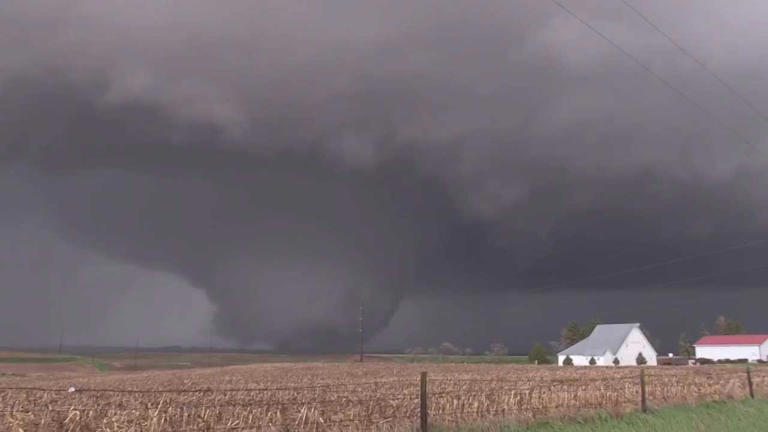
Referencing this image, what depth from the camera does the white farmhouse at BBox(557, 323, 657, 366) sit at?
474ft

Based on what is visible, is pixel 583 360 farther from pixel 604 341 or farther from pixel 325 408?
pixel 325 408

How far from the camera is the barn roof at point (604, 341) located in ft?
480

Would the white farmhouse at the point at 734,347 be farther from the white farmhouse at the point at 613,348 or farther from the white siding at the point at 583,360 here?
the white siding at the point at 583,360

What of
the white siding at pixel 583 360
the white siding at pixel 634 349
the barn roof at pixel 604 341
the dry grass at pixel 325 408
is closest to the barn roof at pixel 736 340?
the white siding at pixel 634 349

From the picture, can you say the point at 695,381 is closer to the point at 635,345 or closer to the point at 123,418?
the point at 123,418

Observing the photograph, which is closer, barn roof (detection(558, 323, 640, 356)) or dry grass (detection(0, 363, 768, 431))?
dry grass (detection(0, 363, 768, 431))

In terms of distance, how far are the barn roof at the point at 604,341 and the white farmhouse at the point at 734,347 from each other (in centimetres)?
2322

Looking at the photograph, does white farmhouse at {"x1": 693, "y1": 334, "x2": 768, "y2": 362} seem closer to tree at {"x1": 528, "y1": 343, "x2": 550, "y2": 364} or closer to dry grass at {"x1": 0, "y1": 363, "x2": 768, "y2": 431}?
tree at {"x1": 528, "y1": 343, "x2": 550, "y2": 364}

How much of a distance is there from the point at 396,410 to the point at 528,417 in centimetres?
477

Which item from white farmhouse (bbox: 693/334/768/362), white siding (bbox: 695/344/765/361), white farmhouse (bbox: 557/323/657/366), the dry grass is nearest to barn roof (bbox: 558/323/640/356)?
white farmhouse (bbox: 557/323/657/366)

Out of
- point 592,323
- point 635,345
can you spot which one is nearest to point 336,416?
point 635,345

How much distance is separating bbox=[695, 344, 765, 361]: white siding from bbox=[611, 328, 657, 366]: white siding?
1748 cm

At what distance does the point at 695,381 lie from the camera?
31922 mm

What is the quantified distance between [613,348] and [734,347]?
3486 cm
